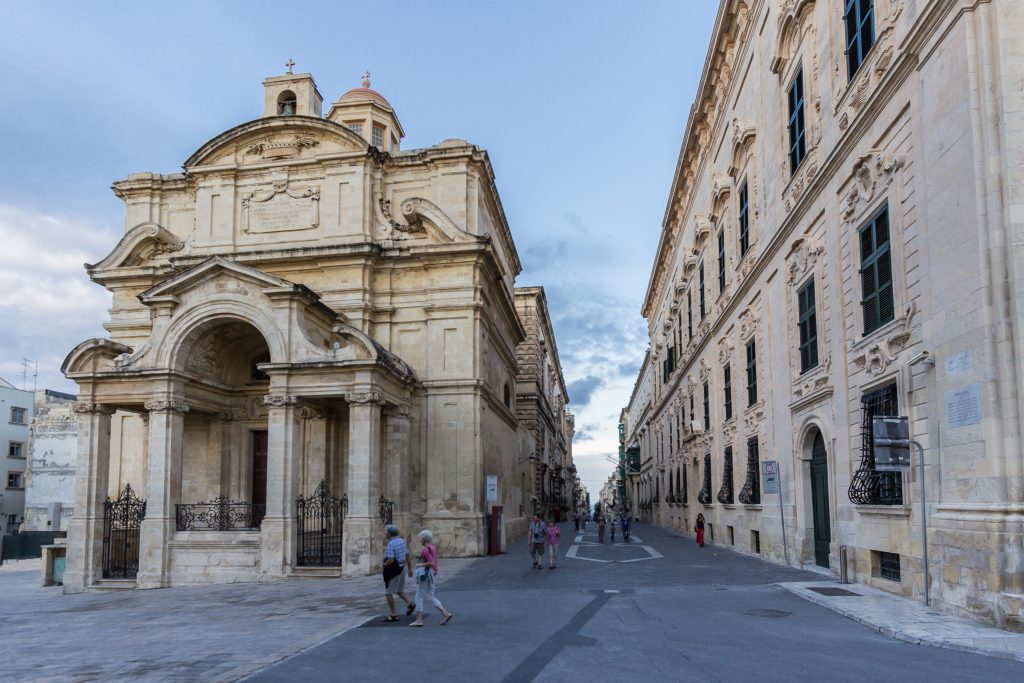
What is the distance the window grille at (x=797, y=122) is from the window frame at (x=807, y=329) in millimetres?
3002

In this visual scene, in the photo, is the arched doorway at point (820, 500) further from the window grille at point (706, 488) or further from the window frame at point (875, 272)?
the window grille at point (706, 488)

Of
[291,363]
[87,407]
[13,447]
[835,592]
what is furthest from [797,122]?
[13,447]

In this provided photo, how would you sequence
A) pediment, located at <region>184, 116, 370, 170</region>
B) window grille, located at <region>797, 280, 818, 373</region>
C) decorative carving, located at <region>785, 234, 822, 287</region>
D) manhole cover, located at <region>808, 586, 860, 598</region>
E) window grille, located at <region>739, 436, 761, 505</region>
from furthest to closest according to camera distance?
pediment, located at <region>184, 116, 370, 170</region>, window grille, located at <region>739, 436, 761, 505</region>, window grille, located at <region>797, 280, 818, 373</region>, decorative carving, located at <region>785, 234, 822, 287</region>, manhole cover, located at <region>808, 586, 860, 598</region>

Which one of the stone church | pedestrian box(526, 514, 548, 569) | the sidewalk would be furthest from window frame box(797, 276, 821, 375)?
the stone church

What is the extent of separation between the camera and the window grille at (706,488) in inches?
1283

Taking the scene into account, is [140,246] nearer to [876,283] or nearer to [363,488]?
[363,488]

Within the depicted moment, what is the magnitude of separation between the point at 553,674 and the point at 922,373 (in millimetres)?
7637

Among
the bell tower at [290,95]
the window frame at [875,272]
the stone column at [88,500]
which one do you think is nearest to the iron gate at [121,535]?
the stone column at [88,500]

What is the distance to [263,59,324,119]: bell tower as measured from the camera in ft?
→ 104

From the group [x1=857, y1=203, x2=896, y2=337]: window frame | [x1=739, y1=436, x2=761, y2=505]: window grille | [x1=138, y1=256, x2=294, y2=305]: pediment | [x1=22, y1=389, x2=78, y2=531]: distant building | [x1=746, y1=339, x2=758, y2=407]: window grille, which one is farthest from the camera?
[x1=22, y1=389, x2=78, y2=531]: distant building

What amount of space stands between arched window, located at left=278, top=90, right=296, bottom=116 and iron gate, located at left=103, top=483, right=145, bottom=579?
15929 mm

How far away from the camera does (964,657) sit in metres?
9.23

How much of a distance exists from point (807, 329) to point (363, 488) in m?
11.5

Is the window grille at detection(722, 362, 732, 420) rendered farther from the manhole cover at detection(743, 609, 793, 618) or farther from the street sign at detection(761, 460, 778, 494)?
the manhole cover at detection(743, 609, 793, 618)
